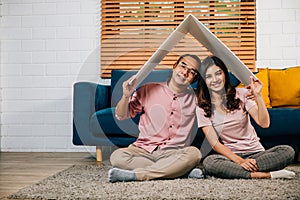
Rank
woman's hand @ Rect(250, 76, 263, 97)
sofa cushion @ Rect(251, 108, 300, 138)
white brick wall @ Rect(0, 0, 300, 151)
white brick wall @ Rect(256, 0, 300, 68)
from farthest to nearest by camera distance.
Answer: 1. white brick wall @ Rect(0, 0, 300, 151)
2. white brick wall @ Rect(256, 0, 300, 68)
3. sofa cushion @ Rect(251, 108, 300, 138)
4. woman's hand @ Rect(250, 76, 263, 97)

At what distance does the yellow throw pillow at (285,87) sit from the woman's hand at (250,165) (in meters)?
1.19

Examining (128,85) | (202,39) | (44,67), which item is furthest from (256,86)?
(44,67)

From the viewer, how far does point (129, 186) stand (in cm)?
218

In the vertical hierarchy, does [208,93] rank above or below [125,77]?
below

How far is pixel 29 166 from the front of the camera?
3.11 m

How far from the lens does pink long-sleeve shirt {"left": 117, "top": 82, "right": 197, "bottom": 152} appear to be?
8.29 ft

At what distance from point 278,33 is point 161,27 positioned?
3.46 feet

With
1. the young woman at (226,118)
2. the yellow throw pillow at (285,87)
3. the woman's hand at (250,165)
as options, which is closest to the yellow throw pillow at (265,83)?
the yellow throw pillow at (285,87)

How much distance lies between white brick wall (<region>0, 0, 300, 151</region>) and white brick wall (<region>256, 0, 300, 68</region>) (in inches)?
59.1

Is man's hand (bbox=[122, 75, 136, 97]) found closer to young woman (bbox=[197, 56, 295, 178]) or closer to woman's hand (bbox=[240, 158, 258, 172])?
young woman (bbox=[197, 56, 295, 178])

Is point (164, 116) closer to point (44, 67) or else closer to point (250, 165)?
point (250, 165)

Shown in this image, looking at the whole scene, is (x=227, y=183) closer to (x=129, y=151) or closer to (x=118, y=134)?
(x=129, y=151)

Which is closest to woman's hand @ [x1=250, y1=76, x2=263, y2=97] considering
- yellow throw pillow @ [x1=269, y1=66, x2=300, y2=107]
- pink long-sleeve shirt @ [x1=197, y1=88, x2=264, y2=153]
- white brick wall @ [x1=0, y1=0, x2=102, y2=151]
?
pink long-sleeve shirt @ [x1=197, y1=88, x2=264, y2=153]

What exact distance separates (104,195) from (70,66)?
2372 millimetres
